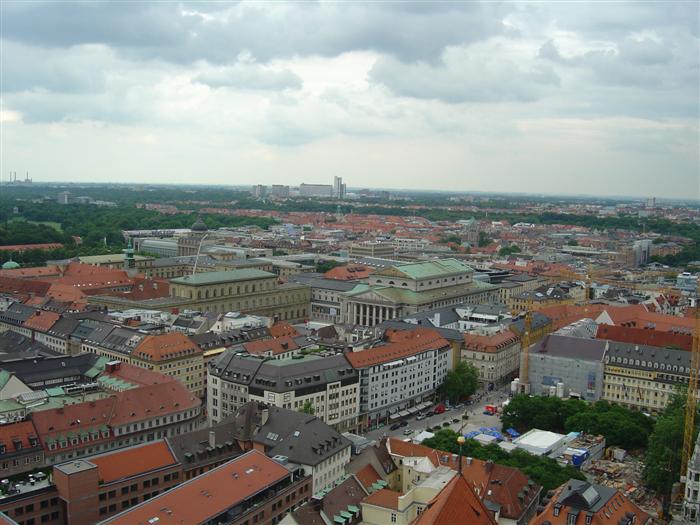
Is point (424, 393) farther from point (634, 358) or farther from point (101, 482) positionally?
point (101, 482)

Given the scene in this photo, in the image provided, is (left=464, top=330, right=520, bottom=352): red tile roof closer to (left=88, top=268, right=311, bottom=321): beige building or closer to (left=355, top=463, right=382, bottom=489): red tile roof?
(left=88, top=268, right=311, bottom=321): beige building

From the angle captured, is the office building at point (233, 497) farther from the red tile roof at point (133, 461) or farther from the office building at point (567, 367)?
the office building at point (567, 367)

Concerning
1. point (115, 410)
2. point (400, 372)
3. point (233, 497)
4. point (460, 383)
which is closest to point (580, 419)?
point (460, 383)

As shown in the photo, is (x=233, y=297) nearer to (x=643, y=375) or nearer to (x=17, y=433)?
(x=643, y=375)

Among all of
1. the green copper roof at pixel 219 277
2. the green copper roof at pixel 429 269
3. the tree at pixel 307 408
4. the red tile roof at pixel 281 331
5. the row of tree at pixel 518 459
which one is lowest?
the row of tree at pixel 518 459

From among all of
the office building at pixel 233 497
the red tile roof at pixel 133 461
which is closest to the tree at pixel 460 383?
the office building at pixel 233 497

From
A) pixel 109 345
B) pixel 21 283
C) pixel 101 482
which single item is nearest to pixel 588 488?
pixel 101 482
